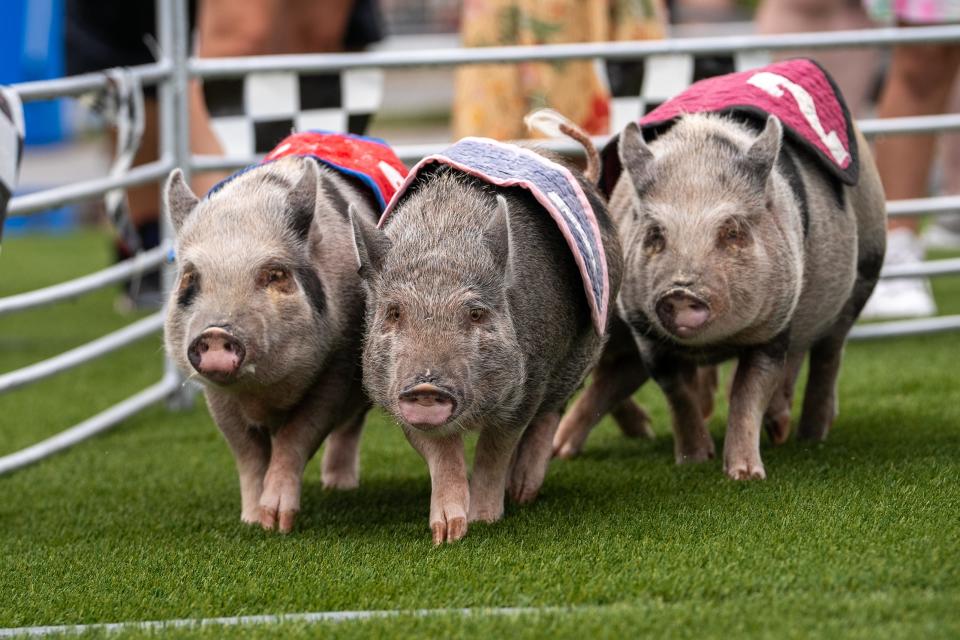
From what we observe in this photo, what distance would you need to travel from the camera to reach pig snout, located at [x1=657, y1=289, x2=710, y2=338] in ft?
12.8

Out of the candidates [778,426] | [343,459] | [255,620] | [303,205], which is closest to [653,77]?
[778,426]

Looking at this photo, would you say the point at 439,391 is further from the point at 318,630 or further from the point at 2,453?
the point at 2,453

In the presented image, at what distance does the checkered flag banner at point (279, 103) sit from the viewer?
5.82 metres

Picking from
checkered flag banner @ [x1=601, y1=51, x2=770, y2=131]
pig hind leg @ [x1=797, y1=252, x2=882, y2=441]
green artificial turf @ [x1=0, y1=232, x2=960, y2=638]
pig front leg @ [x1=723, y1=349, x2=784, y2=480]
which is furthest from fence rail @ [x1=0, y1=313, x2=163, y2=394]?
pig hind leg @ [x1=797, y1=252, x2=882, y2=441]

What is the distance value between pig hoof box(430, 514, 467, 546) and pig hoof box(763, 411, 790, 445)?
1.36 meters

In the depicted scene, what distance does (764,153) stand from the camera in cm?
404

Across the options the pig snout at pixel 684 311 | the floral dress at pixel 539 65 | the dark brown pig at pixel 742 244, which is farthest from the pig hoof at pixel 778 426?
the floral dress at pixel 539 65

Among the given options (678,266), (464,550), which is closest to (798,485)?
(678,266)

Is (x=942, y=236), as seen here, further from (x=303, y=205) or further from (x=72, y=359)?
(x=303, y=205)

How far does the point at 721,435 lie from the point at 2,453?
242 cm

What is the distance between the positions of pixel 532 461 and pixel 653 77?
2189 millimetres

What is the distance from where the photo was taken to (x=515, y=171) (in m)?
3.86

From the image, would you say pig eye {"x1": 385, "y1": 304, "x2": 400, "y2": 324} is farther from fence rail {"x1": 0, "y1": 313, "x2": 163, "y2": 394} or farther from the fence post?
the fence post

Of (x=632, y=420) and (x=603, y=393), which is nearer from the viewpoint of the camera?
(x=603, y=393)
